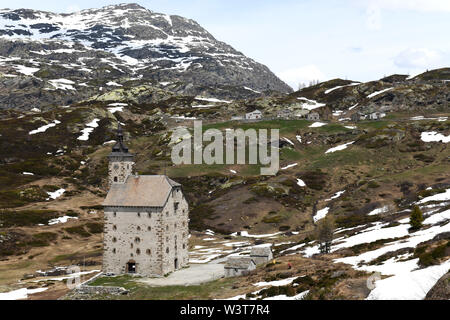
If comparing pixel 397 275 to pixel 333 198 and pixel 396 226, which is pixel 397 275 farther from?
pixel 333 198

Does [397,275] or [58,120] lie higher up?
[58,120]

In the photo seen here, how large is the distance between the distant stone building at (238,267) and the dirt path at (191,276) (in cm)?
202

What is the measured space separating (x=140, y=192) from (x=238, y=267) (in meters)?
17.9

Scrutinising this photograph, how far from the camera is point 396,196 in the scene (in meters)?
99.7

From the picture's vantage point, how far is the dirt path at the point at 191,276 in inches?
2252

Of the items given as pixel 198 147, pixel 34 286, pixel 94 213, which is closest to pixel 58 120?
pixel 198 147

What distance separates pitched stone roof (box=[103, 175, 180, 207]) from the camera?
63250mm

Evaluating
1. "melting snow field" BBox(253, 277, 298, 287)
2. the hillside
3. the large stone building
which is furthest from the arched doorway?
"melting snow field" BBox(253, 277, 298, 287)

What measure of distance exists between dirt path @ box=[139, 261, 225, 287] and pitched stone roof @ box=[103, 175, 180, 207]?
1006cm

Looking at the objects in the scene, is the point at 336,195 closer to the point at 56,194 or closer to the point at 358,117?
the point at 56,194

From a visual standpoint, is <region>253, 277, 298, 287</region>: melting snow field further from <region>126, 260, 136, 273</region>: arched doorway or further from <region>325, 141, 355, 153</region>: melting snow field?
<region>325, 141, 355, 153</region>: melting snow field

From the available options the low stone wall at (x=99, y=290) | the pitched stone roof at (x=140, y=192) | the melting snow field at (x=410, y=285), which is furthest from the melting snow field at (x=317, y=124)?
the melting snow field at (x=410, y=285)
